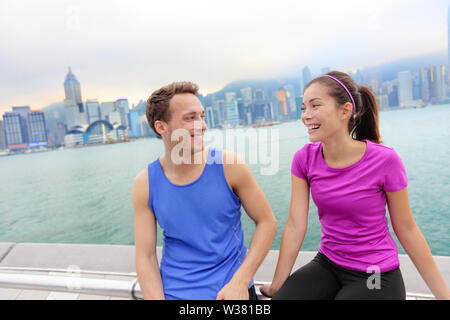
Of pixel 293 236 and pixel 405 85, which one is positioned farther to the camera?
pixel 405 85

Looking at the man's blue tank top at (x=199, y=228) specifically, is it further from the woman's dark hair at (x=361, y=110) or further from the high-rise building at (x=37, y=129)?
the high-rise building at (x=37, y=129)

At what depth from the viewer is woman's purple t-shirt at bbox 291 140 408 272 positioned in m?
1.21

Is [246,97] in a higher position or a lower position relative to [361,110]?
higher

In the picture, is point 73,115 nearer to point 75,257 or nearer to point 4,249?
point 4,249

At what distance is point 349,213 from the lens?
1.25 metres

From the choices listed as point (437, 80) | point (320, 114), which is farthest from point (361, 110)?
point (437, 80)

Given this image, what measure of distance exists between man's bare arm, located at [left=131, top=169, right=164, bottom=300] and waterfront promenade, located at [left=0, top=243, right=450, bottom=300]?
8 centimetres

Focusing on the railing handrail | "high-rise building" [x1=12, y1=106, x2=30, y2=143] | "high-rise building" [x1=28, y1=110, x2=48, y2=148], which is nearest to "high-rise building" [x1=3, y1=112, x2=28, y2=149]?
"high-rise building" [x1=12, y1=106, x2=30, y2=143]

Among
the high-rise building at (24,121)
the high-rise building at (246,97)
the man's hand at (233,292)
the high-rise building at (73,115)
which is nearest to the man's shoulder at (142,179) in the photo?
the man's hand at (233,292)

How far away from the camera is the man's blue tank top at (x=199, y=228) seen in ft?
4.05

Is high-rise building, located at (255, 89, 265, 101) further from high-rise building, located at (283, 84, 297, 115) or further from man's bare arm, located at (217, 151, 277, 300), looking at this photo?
man's bare arm, located at (217, 151, 277, 300)

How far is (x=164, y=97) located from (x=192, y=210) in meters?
0.46

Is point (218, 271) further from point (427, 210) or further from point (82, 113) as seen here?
point (82, 113)

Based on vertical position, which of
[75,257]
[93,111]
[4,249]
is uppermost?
[93,111]
